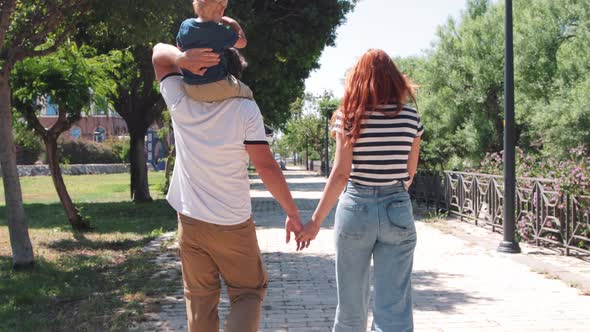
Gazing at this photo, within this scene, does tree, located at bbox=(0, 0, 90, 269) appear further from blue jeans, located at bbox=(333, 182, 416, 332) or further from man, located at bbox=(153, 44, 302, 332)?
blue jeans, located at bbox=(333, 182, 416, 332)

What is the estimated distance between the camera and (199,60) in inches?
124

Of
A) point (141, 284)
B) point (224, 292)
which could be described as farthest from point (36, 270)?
point (224, 292)

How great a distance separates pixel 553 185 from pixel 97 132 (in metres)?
78.5

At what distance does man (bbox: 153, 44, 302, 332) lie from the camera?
3.26 m

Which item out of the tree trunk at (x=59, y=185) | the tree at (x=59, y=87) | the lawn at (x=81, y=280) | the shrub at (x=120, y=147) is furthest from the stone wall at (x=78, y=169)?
the tree at (x=59, y=87)

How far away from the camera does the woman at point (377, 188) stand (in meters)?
3.48

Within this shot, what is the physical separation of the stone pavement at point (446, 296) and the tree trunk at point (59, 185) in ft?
10.6

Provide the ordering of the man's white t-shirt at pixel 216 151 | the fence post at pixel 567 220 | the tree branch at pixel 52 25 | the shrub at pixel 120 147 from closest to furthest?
the man's white t-shirt at pixel 216 151 → the tree branch at pixel 52 25 → the fence post at pixel 567 220 → the shrub at pixel 120 147

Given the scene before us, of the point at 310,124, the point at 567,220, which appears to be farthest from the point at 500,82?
the point at 310,124

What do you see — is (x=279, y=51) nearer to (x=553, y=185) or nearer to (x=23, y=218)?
(x=553, y=185)

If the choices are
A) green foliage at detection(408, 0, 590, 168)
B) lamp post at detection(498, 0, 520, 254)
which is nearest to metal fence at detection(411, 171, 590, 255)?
lamp post at detection(498, 0, 520, 254)

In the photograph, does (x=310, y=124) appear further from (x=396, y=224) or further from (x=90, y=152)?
(x=396, y=224)

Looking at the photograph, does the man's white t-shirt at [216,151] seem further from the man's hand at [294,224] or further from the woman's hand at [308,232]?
the woman's hand at [308,232]

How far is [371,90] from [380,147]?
305 millimetres
